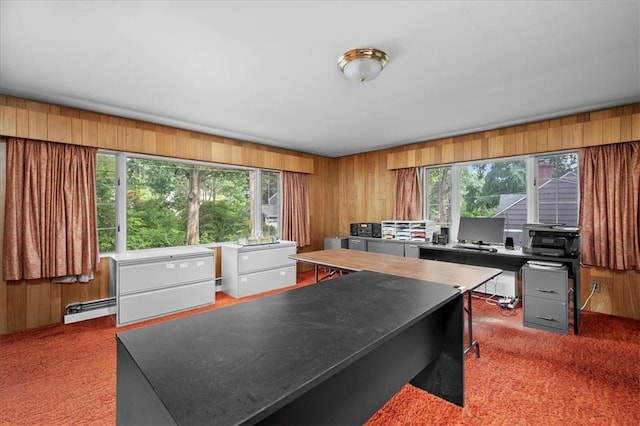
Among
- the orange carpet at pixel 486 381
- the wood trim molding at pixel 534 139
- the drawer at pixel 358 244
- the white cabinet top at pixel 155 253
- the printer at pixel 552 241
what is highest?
the wood trim molding at pixel 534 139

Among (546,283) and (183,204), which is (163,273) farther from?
(546,283)

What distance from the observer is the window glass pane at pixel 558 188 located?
3.68 metres

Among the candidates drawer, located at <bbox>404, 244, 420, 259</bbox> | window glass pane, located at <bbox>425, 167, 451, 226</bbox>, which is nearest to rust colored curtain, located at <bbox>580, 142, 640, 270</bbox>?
window glass pane, located at <bbox>425, 167, 451, 226</bbox>

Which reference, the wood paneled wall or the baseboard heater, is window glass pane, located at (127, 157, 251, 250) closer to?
the wood paneled wall

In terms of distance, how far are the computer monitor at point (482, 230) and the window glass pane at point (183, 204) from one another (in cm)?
335

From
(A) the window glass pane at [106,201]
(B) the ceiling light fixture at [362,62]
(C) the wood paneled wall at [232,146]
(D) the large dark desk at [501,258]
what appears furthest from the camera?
(A) the window glass pane at [106,201]

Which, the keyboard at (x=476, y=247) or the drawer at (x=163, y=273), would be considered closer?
the drawer at (x=163, y=273)

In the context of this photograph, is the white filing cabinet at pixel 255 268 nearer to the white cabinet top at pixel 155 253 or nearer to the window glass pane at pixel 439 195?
the white cabinet top at pixel 155 253

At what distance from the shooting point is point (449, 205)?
4.72 meters

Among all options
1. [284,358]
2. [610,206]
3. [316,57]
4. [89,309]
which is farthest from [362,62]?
[89,309]

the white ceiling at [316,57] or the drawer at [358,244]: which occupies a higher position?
the white ceiling at [316,57]

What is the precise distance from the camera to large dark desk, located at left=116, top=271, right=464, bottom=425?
0.70m

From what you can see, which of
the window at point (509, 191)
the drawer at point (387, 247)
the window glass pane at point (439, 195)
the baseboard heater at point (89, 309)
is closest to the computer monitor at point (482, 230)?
the window at point (509, 191)

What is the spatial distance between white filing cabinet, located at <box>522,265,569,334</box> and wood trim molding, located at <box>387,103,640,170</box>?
1.62 metres
